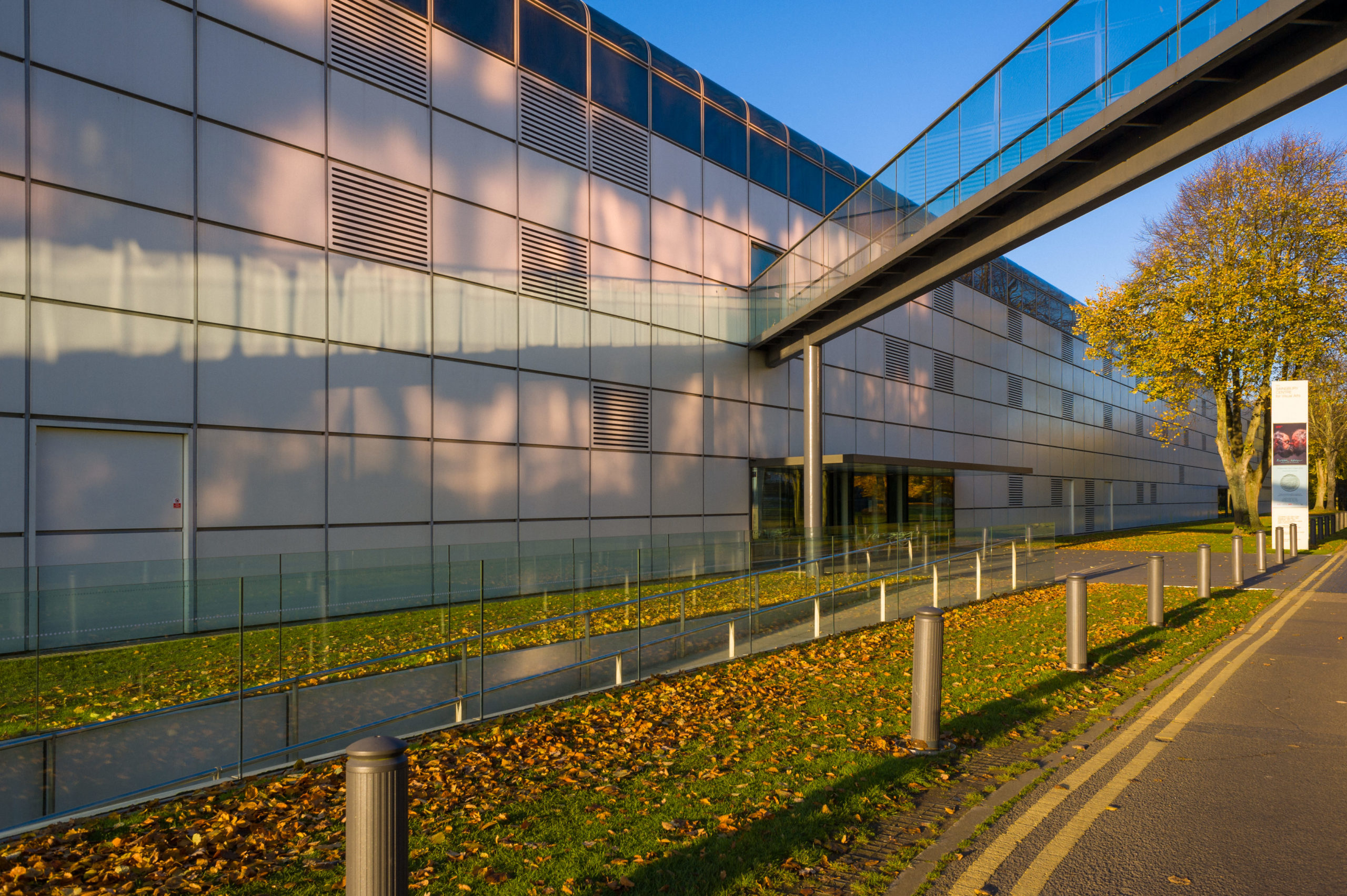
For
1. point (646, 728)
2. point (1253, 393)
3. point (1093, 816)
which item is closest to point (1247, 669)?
point (1093, 816)

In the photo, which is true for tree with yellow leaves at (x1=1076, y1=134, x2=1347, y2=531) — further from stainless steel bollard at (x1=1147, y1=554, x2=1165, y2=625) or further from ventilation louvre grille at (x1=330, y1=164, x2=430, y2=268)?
ventilation louvre grille at (x1=330, y1=164, x2=430, y2=268)

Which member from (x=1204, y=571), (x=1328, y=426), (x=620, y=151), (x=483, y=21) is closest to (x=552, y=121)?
(x=620, y=151)

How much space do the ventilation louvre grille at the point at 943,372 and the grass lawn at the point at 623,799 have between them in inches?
915

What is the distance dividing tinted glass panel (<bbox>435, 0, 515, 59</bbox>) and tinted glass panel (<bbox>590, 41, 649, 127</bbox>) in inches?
94.4

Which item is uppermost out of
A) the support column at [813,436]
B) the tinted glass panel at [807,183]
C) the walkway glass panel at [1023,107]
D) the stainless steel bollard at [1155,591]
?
the tinted glass panel at [807,183]

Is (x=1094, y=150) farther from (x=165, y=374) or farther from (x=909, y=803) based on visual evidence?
(x=165, y=374)

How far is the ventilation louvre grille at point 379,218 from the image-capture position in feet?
46.8

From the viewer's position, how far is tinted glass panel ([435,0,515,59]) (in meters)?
16.0

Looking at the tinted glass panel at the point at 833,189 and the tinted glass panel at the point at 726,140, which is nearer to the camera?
the tinted glass panel at the point at 726,140

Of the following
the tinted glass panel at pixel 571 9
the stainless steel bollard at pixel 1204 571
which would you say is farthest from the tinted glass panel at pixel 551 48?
the stainless steel bollard at pixel 1204 571

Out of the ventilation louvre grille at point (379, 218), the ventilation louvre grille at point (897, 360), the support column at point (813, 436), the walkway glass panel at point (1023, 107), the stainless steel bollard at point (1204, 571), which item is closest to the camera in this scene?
the walkway glass panel at point (1023, 107)

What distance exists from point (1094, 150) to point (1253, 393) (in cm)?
2776

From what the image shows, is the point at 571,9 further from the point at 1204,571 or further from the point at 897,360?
the point at 1204,571

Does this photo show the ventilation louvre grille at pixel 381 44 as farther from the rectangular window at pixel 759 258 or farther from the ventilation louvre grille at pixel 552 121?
the rectangular window at pixel 759 258
